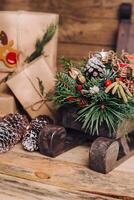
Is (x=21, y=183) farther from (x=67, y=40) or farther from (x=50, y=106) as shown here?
(x=67, y=40)

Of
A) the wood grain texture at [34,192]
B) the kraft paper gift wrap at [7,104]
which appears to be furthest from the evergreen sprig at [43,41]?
the wood grain texture at [34,192]

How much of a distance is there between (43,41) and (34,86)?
14 cm

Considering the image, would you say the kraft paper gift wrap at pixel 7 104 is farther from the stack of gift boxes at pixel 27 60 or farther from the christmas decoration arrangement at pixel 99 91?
the christmas decoration arrangement at pixel 99 91

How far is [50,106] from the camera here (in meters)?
0.98

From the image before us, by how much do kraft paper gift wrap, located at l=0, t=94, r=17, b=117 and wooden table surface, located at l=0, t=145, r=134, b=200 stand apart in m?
0.19

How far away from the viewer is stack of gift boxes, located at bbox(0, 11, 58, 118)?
97cm

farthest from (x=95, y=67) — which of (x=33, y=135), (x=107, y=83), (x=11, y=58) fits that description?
(x=11, y=58)

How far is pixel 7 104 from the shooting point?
0.99 m

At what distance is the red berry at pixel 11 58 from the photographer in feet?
3.40

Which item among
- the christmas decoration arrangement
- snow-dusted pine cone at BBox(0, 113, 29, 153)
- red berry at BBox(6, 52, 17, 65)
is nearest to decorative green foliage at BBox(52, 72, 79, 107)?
the christmas decoration arrangement

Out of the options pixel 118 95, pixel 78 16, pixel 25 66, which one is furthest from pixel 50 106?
pixel 78 16

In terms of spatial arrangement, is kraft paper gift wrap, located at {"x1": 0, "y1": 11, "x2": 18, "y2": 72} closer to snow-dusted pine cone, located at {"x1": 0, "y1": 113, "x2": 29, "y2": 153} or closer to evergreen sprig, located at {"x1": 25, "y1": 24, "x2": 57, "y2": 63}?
evergreen sprig, located at {"x1": 25, "y1": 24, "x2": 57, "y2": 63}

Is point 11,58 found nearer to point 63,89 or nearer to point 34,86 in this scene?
point 34,86

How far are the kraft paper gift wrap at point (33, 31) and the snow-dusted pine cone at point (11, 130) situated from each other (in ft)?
0.61
